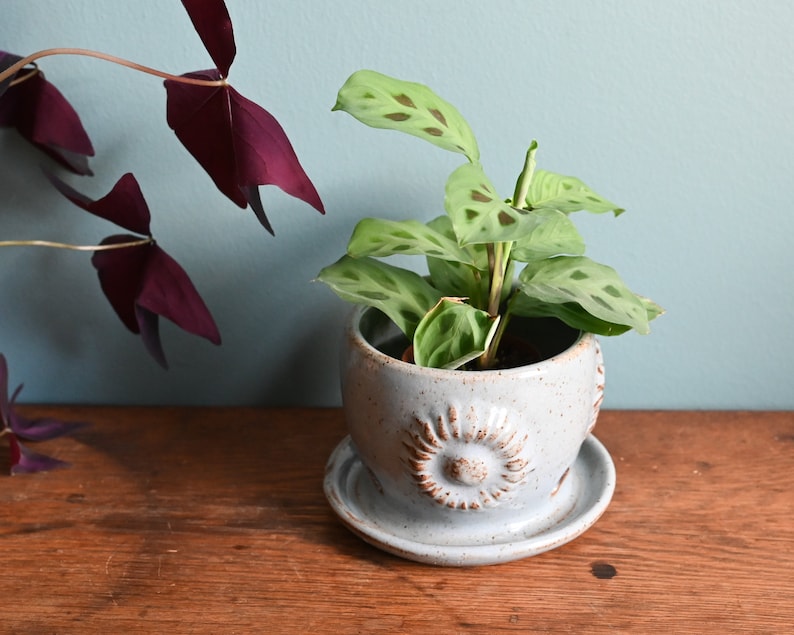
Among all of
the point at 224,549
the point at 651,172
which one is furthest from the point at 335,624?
the point at 651,172

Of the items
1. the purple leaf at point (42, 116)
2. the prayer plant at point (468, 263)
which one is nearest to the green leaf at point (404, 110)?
the prayer plant at point (468, 263)

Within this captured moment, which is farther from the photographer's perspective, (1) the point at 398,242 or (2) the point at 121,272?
(2) the point at 121,272

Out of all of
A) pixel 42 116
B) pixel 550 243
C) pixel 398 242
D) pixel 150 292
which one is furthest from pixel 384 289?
pixel 42 116

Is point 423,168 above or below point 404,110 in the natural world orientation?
below

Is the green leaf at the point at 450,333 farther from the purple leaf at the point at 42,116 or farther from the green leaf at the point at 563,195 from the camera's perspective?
the purple leaf at the point at 42,116

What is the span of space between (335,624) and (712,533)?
349 millimetres

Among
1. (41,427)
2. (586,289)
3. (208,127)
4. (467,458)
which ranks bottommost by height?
(41,427)

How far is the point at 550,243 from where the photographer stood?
2.38ft

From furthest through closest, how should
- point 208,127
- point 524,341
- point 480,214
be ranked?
point 524,341
point 208,127
point 480,214

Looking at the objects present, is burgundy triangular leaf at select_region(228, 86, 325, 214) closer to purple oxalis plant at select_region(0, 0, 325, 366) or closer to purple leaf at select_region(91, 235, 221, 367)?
purple oxalis plant at select_region(0, 0, 325, 366)

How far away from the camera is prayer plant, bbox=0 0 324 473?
695mm

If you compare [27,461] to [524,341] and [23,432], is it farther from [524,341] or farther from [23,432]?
[524,341]

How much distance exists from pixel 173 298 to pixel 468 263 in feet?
1.00

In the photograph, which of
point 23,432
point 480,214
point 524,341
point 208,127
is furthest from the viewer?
point 23,432
